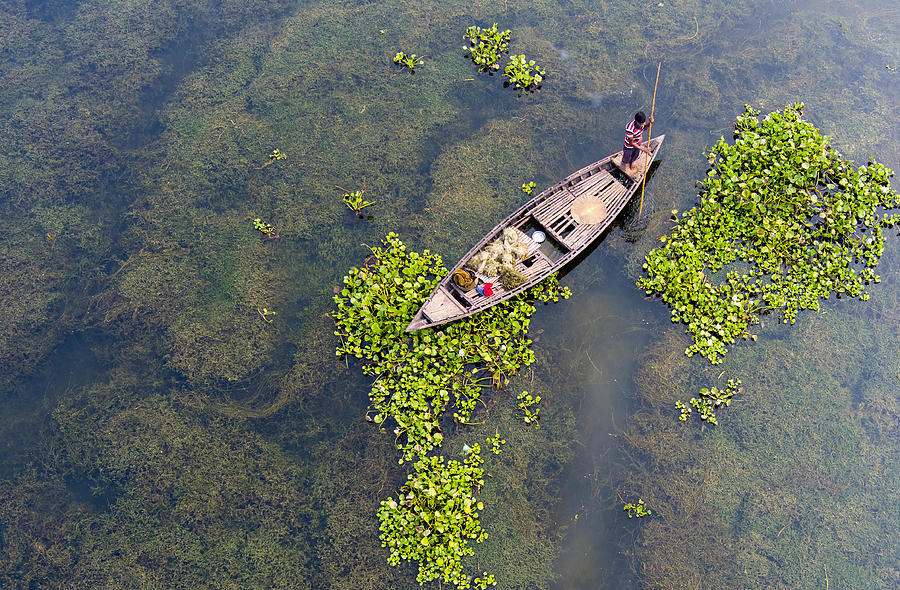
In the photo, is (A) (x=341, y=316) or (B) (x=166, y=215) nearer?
(A) (x=341, y=316)

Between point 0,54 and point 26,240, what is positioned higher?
point 0,54

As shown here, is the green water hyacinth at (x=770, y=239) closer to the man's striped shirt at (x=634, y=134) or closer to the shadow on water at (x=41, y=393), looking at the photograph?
the man's striped shirt at (x=634, y=134)

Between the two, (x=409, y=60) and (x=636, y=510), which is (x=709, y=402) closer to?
(x=636, y=510)

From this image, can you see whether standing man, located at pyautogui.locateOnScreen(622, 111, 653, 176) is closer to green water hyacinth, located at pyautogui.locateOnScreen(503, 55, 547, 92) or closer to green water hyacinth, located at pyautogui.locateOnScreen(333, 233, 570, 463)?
green water hyacinth, located at pyautogui.locateOnScreen(333, 233, 570, 463)

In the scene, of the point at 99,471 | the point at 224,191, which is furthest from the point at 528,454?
the point at 224,191

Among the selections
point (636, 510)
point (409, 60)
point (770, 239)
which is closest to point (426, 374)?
point (636, 510)

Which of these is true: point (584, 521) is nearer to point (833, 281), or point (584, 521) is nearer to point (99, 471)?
point (833, 281)

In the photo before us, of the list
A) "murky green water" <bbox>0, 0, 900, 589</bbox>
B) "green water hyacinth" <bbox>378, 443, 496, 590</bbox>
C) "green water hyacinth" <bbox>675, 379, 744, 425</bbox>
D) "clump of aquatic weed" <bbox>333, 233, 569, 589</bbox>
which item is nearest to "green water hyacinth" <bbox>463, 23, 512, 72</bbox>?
"murky green water" <bbox>0, 0, 900, 589</bbox>
